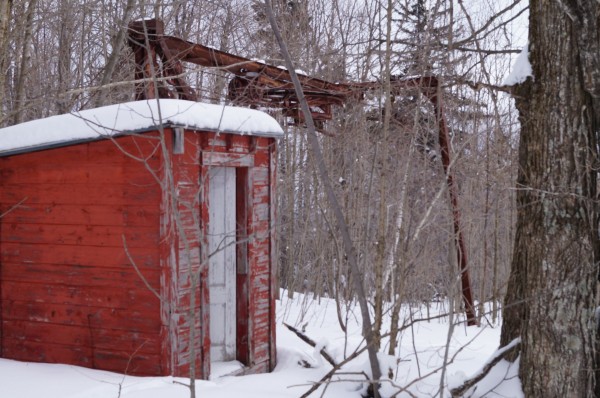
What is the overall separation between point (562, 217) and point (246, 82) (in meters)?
4.82

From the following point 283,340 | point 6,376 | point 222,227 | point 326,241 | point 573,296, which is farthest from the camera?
point 326,241

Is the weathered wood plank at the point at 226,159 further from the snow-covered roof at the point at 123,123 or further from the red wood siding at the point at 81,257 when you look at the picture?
the red wood siding at the point at 81,257

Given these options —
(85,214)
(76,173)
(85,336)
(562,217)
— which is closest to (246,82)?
(76,173)

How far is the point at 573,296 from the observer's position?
3.95m

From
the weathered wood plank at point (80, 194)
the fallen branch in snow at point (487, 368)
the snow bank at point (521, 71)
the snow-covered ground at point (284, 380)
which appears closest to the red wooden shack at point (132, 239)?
the weathered wood plank at point (80, 194)

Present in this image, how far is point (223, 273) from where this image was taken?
5.53 meters

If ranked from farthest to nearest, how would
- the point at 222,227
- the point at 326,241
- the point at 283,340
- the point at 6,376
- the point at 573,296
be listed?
the point at 326,241, the point at 283,340, the point at 222,227, the point at 6,376, the point at 573,296

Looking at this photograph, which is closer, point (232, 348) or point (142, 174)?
point (142, 174)

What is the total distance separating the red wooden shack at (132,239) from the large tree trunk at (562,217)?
2287 millimetres

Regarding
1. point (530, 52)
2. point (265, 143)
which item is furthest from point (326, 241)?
point (530, 52)

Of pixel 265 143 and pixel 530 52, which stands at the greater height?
pixel 530 52

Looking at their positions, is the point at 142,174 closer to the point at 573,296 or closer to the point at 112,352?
the point at 112,352

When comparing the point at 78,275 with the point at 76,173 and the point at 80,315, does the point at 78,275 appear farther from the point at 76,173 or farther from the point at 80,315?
the point at 76,173

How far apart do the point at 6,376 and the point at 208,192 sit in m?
2.02
